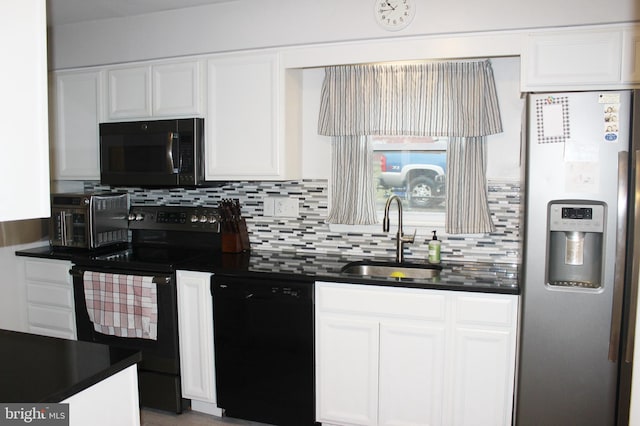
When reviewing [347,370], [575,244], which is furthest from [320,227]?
[575,244]

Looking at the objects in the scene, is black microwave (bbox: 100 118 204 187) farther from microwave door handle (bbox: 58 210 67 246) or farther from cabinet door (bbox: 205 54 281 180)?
microwave door handle (bbox: 58 210 67 246)

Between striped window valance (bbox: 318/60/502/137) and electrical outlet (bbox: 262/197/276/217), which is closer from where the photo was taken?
striped window valance (bbox: 318/60/502/137)

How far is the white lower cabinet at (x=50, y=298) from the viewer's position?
3.12 meters

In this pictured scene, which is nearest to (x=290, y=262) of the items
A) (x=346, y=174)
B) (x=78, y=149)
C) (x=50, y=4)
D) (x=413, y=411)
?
(x=346, y=174)

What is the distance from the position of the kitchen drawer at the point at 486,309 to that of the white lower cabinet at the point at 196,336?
1.35m

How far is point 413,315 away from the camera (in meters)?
2.42

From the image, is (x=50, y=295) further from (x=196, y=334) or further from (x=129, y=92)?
(x=129, y=92)

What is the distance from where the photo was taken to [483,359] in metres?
2.36

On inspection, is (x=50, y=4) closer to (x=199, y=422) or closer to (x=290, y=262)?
(x=290, y=262)

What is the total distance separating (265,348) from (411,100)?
1.62m

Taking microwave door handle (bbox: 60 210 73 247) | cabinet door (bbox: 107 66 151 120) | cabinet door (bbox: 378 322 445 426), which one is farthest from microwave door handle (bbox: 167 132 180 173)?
cabinet door (bbox: 378 322 445 426)

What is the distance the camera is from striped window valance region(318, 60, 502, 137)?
273cm

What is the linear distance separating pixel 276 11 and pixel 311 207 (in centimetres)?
119

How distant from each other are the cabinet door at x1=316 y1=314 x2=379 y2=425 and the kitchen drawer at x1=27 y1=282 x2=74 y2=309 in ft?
5.52
